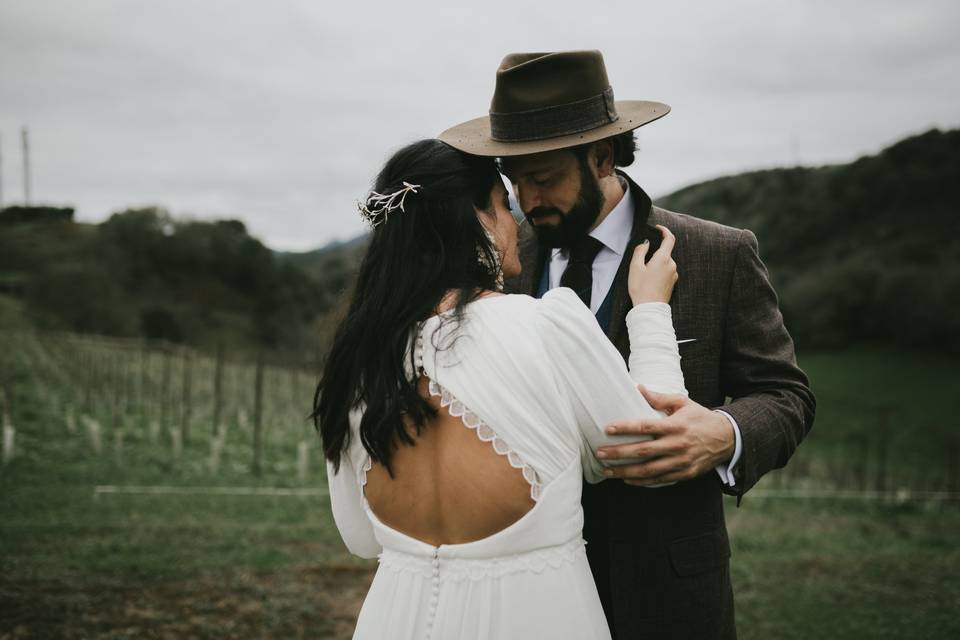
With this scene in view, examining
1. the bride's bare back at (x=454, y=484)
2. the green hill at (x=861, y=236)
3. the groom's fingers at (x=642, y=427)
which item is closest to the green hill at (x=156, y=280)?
the green hill at (x=861, y=236)

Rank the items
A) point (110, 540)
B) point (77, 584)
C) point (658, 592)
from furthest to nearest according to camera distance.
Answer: point (110, 540)
point (77, 584)
point (658, 592)

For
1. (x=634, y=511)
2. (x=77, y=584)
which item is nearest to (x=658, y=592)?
(x=634, y=511)

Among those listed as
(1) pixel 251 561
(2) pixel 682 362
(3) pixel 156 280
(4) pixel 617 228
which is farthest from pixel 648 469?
(3) pixel 156 280

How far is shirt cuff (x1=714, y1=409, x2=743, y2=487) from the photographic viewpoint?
1.99 m

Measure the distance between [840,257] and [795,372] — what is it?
61157mm

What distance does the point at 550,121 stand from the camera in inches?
87.0

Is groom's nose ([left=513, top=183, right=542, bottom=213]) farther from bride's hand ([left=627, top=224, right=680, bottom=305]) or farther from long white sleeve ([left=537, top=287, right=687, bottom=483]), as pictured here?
long white sleeve ([left=537, top=287, right=687, bottom=483])

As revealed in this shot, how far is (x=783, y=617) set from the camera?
619 centimetres

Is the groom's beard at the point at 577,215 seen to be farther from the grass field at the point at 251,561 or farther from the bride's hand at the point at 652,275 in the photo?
the grass field at the point at 251,561

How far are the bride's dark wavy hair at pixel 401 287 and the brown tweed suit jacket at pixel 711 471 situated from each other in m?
0.64

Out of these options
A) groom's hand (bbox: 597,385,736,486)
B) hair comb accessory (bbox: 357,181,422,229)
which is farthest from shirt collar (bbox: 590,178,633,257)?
hair comb accessory (bbox: 357,181,422,229)

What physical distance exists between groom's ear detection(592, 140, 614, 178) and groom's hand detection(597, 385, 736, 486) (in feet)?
3.10

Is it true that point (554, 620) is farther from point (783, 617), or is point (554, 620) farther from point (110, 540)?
point (110, 540)

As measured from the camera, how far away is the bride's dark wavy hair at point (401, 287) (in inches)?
66.9
